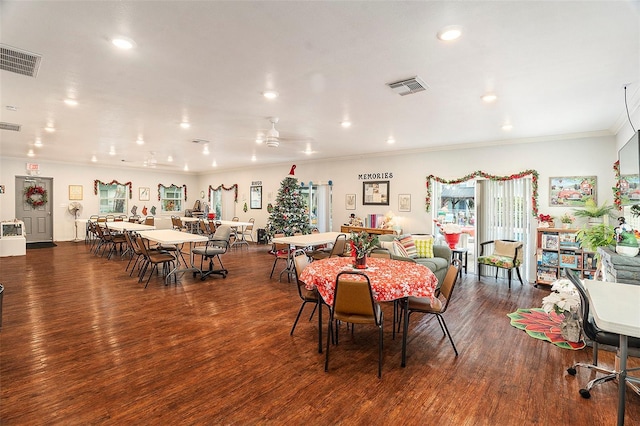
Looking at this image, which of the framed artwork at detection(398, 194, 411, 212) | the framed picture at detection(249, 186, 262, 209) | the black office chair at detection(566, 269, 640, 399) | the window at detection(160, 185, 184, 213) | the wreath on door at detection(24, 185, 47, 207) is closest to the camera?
the black office chair at detection(566, 269, 640, 399)

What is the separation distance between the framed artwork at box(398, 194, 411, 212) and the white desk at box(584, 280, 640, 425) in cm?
507

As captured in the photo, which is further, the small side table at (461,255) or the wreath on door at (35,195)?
the wreath on door at (35,195)

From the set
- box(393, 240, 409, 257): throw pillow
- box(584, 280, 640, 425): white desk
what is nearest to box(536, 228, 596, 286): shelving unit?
box(393, 240, 409, 257): throw pillow

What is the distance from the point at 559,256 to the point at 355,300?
4628 mm

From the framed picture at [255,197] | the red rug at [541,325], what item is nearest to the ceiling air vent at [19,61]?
the red rug at [541,325]

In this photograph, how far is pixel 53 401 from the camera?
2.25 m

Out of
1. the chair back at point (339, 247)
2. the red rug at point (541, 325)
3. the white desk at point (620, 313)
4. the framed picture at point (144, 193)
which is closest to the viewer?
the white desk at point (620, 313)

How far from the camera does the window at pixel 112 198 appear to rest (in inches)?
467

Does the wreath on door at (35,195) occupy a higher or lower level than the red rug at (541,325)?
higher

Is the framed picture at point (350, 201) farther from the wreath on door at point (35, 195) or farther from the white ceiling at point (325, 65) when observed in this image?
the wreath on door at point (35, 195)

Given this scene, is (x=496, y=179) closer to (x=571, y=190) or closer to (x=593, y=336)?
(x=571, y=190)

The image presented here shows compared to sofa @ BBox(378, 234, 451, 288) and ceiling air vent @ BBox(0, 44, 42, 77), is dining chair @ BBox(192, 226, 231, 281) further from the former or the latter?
ceiling air vent @ BBox(0, 44, 42, 77)

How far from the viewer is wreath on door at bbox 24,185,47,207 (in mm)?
10297

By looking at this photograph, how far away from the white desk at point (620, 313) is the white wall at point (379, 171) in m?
3.95
